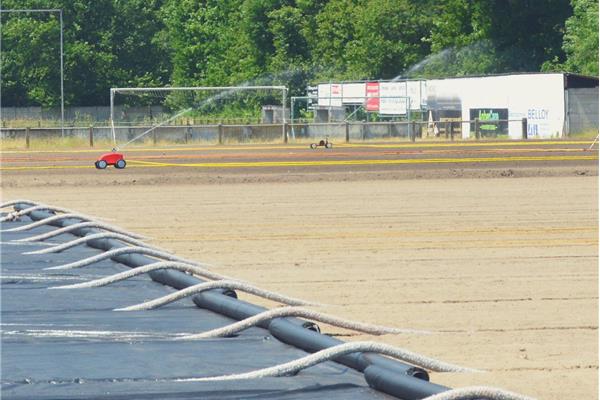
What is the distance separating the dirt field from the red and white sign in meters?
35.0

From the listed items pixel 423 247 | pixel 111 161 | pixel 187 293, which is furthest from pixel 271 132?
pixel 187 293

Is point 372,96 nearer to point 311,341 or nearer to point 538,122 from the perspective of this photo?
point 538,122

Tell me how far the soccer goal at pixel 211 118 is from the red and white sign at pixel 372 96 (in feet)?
14.6

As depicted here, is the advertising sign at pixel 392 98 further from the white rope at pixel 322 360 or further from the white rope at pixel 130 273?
the white rope at pixel 322 360

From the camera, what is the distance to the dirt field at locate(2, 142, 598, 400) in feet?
31.9

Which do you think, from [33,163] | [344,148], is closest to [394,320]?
[33,163]

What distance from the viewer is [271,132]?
182 ft

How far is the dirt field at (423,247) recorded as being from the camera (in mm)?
9727

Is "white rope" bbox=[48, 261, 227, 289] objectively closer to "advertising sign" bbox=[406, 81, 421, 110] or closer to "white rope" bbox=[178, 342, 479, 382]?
"white rope" bbox=[178, 342, 479, 382]

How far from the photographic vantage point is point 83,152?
48.1m

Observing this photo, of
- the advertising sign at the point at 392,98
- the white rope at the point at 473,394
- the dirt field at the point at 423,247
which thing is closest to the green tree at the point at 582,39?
the advertising sign at the point at 392,98

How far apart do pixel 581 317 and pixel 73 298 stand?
3978mm

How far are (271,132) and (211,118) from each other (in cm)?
647

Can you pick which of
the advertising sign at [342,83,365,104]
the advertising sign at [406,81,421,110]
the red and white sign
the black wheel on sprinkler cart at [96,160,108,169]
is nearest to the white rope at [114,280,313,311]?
the black wheel on sprinkler cart at [96,160,108,169]
